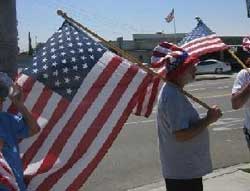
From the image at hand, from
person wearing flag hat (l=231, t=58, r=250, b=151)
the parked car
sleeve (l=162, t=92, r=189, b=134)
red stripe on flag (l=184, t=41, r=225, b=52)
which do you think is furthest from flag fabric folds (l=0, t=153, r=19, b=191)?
the parked car

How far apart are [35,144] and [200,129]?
1.17m

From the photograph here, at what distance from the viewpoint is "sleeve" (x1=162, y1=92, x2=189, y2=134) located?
4418 mm

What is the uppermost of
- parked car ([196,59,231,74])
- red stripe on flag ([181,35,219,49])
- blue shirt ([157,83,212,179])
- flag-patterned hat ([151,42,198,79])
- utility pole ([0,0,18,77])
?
utility pole ([0,0,18,77])

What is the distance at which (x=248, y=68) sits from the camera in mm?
6059

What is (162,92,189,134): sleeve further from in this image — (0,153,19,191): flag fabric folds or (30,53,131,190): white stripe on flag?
(0,153,19,191): flag fabric folds

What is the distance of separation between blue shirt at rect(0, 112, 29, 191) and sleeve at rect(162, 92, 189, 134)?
1.11 m

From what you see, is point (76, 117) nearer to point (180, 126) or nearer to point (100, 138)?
point (100, 138)

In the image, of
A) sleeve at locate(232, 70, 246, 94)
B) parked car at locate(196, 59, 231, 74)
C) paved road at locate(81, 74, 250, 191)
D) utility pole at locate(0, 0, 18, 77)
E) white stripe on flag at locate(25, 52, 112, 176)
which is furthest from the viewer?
parked car at locate(196, 59, 231, 74)

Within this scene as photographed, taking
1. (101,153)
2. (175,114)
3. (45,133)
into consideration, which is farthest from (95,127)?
(175,114)

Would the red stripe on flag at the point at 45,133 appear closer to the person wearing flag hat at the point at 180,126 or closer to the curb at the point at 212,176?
the person wearing flag hat at the point at 180,126

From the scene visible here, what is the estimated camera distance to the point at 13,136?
12.4 ft

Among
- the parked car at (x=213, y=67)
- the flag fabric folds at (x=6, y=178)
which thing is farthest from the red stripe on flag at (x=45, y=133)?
the parked car at (x=213, y=67)

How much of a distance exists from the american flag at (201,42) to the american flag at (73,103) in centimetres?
106

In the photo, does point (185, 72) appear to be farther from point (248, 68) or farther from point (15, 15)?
point (248, 68)
